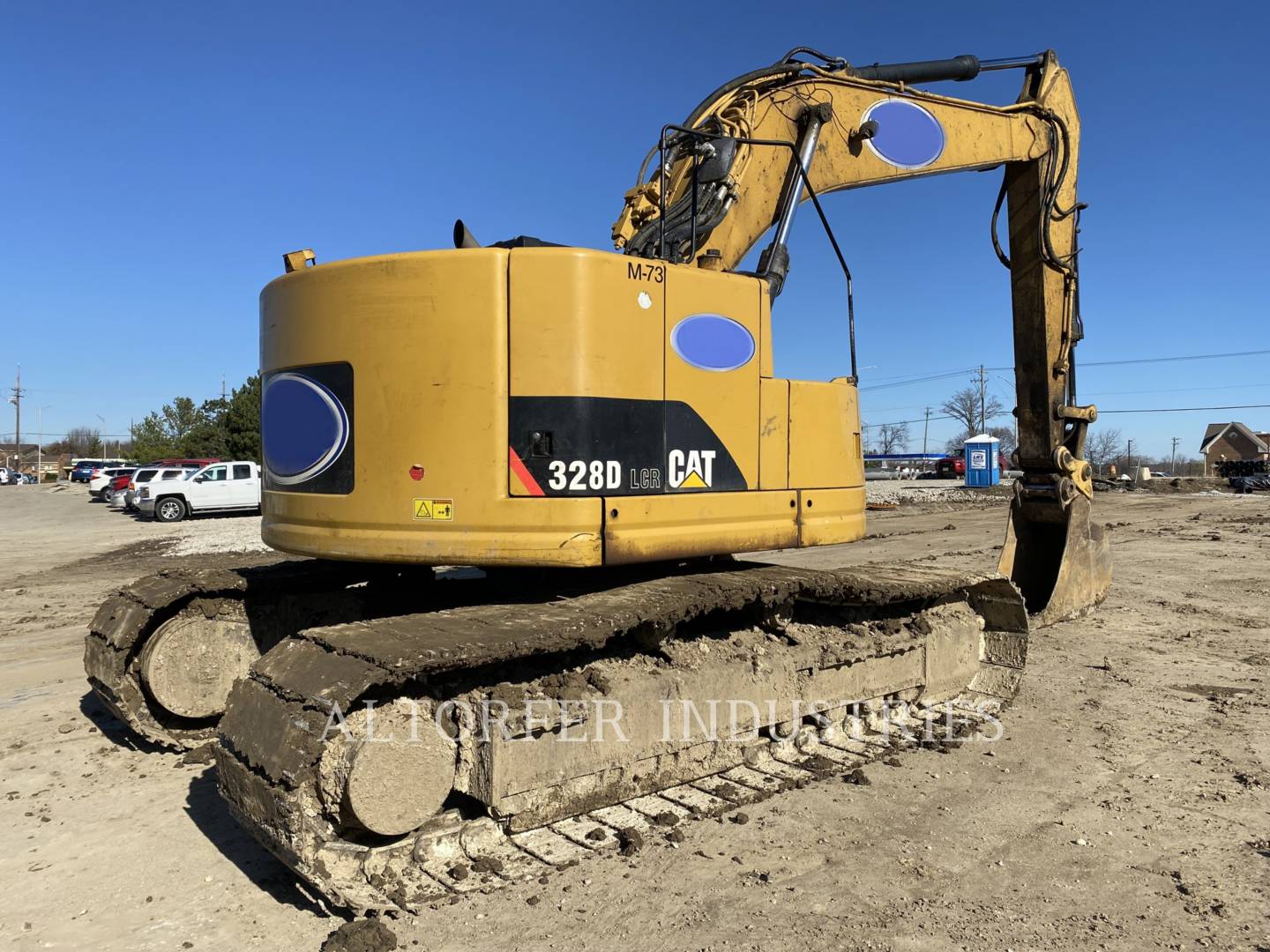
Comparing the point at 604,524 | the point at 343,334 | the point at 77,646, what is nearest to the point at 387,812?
the point at 604,524

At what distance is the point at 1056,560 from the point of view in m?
8.37

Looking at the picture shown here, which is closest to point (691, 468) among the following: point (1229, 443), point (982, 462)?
point (982, 462)

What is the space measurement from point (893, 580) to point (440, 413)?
284cm

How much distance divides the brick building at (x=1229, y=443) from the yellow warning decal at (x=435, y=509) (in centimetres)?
8152

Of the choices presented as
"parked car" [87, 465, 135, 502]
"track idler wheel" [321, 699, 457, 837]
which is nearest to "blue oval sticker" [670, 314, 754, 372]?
"track idler wheel" [321, 699, 457, 837]

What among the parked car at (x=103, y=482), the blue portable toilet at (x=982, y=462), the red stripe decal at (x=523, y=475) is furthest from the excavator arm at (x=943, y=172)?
the parked car at (x=103, y=482)

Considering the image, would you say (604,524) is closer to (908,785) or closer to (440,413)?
(440,413)

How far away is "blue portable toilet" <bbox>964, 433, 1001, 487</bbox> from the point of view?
1468 inches

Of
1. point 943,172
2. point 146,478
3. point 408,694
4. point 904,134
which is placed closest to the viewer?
point 408,694

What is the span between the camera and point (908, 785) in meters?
4.52

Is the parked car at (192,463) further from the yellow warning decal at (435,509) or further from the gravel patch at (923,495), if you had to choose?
the yellow warning decal at (435,509)

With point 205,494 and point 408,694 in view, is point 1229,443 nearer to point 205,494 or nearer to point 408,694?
point 205,494

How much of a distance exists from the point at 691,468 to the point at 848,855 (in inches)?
73.8

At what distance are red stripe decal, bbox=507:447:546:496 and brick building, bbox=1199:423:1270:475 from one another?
81.3m
